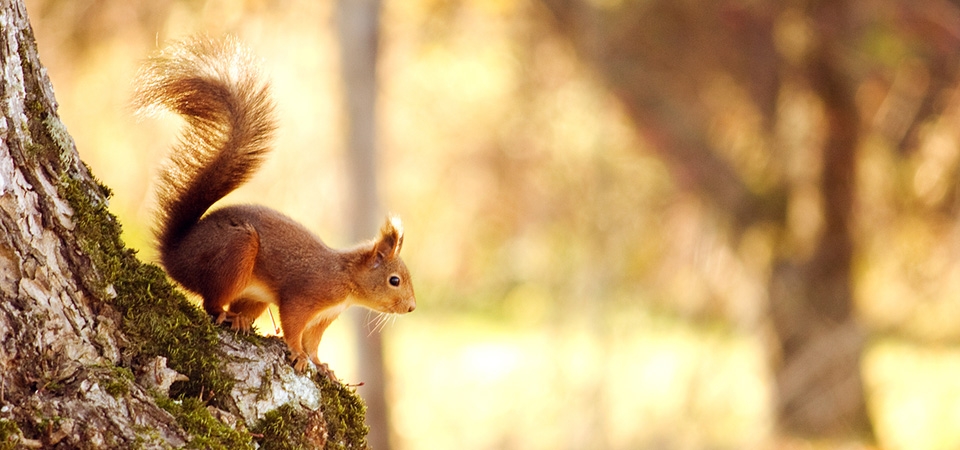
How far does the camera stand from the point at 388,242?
2041 mm

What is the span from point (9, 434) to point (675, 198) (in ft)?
17.8

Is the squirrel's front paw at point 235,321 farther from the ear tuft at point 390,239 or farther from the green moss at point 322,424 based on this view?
the ear tuft at point 390,239

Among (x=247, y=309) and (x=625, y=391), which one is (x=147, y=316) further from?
(x=625, y=391)

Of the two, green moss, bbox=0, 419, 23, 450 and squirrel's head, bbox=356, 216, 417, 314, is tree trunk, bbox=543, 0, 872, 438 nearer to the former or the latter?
squirrel's head, bbox=356, 216, 417, 314

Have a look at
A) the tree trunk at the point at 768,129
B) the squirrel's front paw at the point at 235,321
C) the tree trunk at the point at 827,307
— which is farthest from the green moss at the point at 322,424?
the tree trunk at the point at 827,307

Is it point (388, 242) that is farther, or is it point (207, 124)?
point (388, 242)

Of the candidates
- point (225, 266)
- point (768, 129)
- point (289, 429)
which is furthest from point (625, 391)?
point (289, 429)

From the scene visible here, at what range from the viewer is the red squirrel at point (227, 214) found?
162 centimetres

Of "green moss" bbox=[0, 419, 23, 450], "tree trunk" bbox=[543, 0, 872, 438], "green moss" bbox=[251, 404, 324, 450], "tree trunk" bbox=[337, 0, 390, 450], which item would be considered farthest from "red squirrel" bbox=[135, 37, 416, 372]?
"tree trunk" bbox=[543, 0, 872, 438]

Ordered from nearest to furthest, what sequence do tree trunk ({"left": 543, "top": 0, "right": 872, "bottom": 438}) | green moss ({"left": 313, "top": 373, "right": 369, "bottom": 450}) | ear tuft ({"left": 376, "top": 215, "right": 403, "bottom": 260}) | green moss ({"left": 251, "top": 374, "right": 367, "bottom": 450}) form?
green moss ({"left": 251, "top": 374, "right": 367, "bottom": 450}), green moss ({"left": 313, "top": 373, "right": 369, "bottom": 450}), ear tuft ({"left": 376, "top": 215, "right": 403, "bottom": 260}), tree trunk ({"left": 543, "top": 0, "right": 872, "bottom": 438})

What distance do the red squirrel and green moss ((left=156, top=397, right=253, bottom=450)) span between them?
22 cm

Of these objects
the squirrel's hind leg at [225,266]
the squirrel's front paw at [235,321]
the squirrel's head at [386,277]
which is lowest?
the squirrel's head at [386,277]

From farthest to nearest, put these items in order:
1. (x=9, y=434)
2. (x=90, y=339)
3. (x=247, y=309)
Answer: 1. (x=247, y=309)
2. (x=90, y=339)
3. (x=9, y=434)

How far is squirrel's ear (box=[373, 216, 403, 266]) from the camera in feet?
6.56
